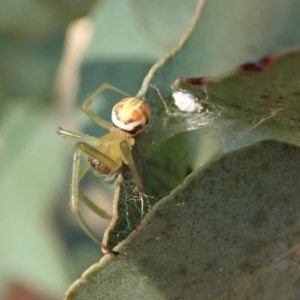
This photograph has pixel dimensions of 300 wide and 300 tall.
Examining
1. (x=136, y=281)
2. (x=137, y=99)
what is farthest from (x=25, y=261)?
(x=136, y=281)

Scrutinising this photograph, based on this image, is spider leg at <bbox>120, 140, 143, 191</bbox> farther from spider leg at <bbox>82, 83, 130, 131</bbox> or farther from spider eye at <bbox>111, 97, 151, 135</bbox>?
spider leg at <bbox>82, 83, 130, 131</bbox>

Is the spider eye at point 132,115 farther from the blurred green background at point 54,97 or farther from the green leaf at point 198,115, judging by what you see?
the blurred green background at point 54,97

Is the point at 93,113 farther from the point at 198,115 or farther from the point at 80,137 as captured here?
the point at 198,115

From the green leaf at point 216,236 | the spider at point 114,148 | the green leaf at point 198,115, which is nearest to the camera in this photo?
the green leaf at point 198,115

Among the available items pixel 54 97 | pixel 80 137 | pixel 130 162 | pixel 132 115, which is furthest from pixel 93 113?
pixel 54 97

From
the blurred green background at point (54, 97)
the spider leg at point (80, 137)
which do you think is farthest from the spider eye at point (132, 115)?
the blurred green background at point (54, 97)

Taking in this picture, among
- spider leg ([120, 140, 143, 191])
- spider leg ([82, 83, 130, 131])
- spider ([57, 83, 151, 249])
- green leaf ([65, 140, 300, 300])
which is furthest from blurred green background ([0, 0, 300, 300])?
green leaf ([65, 140, 300, 300])
